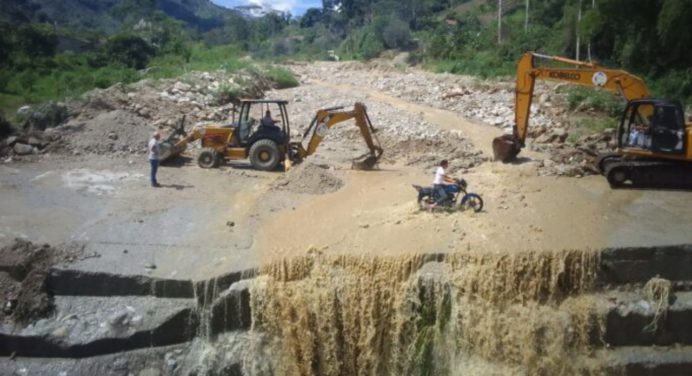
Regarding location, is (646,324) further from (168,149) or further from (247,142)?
(168,149)

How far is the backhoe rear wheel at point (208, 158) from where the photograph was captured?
16.3 m

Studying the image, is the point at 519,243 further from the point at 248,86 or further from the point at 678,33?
the point at 248,86

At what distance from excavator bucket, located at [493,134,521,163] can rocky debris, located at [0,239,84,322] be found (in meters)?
9.97

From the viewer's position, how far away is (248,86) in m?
28.3

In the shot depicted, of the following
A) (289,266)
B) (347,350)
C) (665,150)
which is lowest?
(347,350)

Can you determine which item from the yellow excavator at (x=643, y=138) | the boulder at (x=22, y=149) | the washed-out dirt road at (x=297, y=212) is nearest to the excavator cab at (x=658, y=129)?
the yellow excavator at (x=643, y=138)

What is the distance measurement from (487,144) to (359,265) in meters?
9.96

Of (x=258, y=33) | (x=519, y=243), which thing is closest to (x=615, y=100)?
(x=519, y=243)

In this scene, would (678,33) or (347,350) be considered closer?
(347,350)

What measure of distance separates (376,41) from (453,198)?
44.9 meters

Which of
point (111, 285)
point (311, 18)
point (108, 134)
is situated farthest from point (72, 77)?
point (311, 18)

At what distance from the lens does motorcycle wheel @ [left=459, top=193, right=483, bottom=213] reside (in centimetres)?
1198

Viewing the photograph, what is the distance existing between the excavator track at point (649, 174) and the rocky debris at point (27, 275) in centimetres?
1057

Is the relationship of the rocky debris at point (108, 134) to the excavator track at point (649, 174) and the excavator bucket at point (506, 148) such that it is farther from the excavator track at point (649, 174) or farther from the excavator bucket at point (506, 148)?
the excavator track at point (649, 174)
